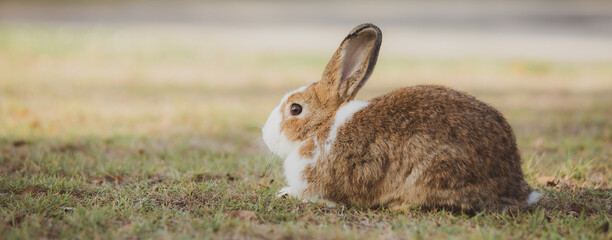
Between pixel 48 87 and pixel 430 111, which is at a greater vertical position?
pixel 430 111

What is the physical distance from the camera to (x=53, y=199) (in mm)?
3457

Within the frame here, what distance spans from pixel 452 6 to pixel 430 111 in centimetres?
1905

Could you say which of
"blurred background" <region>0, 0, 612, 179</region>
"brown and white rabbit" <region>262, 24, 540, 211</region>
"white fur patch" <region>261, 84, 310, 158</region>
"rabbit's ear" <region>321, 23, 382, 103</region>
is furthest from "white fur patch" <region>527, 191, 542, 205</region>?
"white fur patch" <region>261, 84, 310, 158</region>

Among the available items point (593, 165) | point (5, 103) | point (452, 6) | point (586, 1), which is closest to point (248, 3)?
point (452, 6)

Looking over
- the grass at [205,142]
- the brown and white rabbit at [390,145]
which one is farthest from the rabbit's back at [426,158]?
the grass at [205,142]

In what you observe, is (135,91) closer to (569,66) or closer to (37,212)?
(37,212)

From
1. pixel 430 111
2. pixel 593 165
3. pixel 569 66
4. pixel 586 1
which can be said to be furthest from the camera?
pixel 586 1

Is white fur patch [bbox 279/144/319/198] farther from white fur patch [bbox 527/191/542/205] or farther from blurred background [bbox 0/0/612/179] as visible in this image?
white fur patch [bbox 527/191/542/205]

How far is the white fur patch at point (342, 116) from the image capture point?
347 centimetres

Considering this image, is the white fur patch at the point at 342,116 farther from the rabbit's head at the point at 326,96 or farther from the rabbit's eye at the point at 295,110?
the rabbit's eye at the point at 295,110

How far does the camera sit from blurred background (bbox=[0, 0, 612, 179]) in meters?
6.12

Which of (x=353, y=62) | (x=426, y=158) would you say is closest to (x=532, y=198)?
(x=426, y=158)

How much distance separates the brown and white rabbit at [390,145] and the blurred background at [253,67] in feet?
2.29

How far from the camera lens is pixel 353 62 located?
11.8 feet
